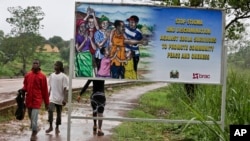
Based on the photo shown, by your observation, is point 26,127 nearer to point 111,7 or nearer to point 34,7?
point 111,7

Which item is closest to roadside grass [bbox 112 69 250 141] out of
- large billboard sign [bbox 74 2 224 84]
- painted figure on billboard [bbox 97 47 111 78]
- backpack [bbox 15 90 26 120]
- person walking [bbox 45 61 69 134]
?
large billboard sign [bbox 74 2 224 84]

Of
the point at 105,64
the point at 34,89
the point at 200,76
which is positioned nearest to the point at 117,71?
the point at 105,64

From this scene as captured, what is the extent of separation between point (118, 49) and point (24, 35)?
141 ft

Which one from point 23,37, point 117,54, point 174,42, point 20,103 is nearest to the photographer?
point 174,42

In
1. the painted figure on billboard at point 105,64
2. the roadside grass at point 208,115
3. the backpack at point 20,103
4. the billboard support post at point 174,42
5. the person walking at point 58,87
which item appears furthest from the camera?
the person walking at point 58,87

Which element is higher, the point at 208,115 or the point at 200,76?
the point at 200,76

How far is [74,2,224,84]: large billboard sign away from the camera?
7508 mm

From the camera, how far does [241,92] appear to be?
7629 millimetres

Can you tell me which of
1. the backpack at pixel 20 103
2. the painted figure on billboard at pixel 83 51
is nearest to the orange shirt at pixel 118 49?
the painted figure on billboard at pixel 83 51

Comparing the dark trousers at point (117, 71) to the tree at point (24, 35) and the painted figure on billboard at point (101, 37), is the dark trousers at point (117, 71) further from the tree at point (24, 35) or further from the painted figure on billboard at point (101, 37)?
the tree at point (24, 35)

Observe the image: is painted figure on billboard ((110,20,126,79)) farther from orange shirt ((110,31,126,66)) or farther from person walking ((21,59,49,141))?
person walking ((21,59,49,141))

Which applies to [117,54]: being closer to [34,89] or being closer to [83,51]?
[83,51]

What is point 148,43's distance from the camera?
755cm

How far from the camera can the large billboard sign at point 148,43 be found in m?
7.51
